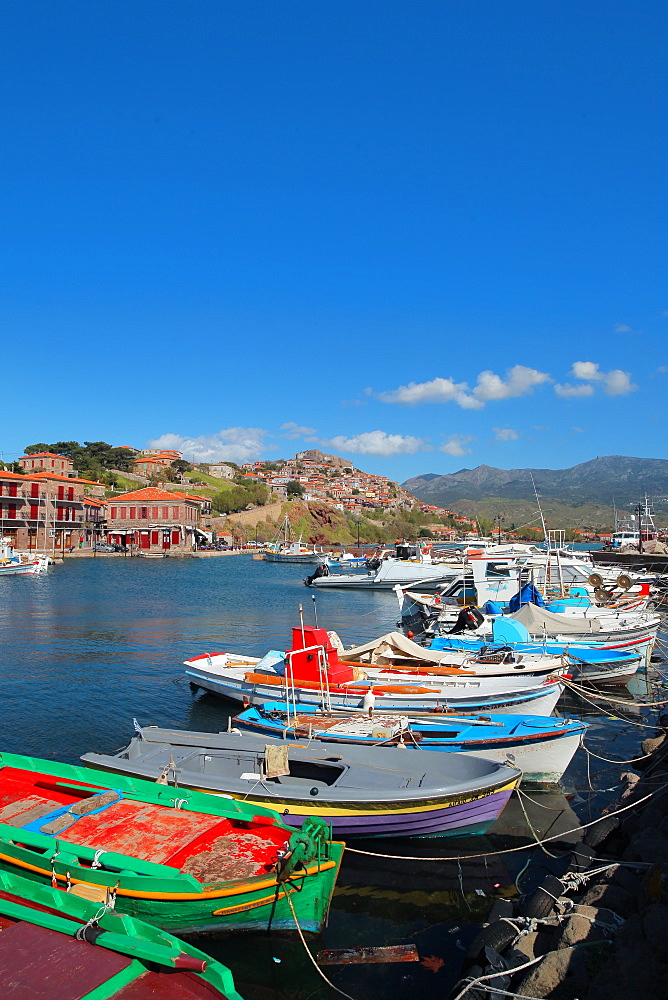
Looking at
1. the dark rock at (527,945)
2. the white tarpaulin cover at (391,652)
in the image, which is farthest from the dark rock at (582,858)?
the white tarpaulin cover at (391,652)

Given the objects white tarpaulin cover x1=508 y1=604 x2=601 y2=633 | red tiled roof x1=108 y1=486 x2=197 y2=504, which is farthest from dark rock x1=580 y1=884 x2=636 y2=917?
red tiled roof x1=108 y1=486 x2=197 y2=504

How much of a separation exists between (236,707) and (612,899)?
14.1 metres

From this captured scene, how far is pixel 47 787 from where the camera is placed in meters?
10.4

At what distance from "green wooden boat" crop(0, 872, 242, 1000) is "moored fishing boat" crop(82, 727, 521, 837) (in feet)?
11.4

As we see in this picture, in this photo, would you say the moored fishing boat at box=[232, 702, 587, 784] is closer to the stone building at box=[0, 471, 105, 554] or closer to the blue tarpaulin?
the blue tarpaulin

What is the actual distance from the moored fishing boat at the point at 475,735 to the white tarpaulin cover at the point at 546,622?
1112cm

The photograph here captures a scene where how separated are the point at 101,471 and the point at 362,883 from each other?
140 m

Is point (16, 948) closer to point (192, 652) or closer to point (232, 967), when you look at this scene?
point (232, 967)

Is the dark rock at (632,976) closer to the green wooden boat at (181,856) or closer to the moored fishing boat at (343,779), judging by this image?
the green wooden boat at (181,856)

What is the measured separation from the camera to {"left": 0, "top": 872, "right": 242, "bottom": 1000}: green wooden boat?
554 cm

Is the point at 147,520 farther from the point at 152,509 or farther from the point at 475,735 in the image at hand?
the point at 475,735

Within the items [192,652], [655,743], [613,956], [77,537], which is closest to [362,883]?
[613,956]

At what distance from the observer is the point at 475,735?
13.4m

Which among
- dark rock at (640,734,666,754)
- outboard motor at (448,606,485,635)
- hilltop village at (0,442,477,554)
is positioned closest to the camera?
dark rock at (640,734,666,754)
